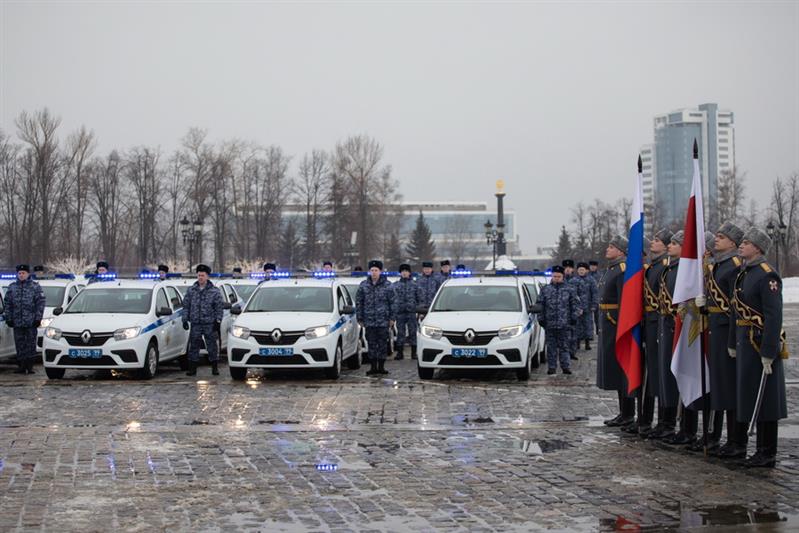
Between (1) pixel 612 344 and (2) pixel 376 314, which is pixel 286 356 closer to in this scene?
(2) pixel 376 314

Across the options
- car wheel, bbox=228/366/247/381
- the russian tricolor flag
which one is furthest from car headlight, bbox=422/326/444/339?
the russian tricolor flag

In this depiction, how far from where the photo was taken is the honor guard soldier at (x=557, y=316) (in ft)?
62.1

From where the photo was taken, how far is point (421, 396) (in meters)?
15.6

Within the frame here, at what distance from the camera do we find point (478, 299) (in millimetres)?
19078

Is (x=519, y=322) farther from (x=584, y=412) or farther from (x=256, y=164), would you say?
(x=256, y=164)

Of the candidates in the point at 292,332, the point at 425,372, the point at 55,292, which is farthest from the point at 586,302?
the point at 55,292

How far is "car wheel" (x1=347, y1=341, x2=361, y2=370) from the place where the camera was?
66.7 feet

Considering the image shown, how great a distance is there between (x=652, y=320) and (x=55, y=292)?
15.3m

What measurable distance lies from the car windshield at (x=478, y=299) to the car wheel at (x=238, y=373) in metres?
3.47

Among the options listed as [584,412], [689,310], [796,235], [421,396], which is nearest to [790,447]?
[689,310]

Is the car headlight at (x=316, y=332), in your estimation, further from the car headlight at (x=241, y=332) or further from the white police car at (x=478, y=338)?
the white police car at (x=478, y=338)

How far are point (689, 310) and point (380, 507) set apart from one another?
4168 mm

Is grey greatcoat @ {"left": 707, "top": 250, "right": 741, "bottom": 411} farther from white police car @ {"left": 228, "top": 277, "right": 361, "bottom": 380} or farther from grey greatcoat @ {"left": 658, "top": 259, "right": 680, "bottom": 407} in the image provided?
white police car @ {"left": 228, "top": 277, "right": 361, "bottom": 380}

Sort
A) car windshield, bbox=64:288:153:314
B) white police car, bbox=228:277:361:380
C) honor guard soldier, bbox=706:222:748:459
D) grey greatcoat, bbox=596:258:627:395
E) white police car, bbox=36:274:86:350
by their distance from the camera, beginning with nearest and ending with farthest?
honor guard soldier, bbox=706:222:748:459 → grey greatcoat, bbox=596:258:627:395 → white police car, bbox=228:277:361:380 → car windshield, bbox=64:288:153:314 → white police car, bbox=36:274:86:350
